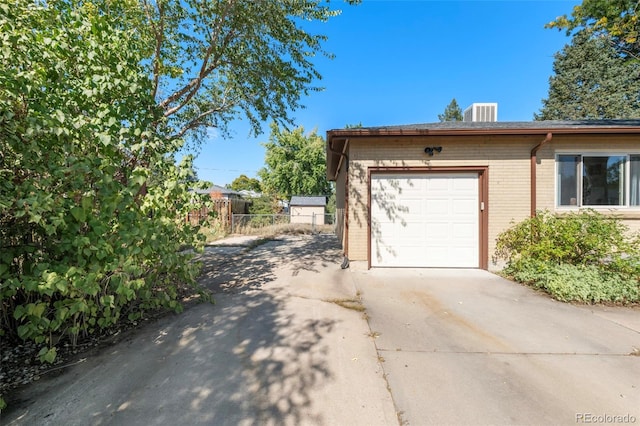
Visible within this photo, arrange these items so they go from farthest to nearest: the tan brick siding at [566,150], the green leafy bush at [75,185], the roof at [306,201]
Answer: the roof at [306,201] < the tan brick siding at [566,150] < the green leafy bush at [75,185]

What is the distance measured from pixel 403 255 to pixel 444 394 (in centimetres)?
396

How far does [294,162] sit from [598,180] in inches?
812

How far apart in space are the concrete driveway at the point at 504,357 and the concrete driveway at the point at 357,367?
13 mm

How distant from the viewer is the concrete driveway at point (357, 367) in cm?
188

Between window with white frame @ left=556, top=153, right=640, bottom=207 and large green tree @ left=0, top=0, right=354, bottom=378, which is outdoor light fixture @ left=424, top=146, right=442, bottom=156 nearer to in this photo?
window with white frame @ left=556, top=153, right=640, bottom=207

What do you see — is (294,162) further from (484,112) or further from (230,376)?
(230,376)

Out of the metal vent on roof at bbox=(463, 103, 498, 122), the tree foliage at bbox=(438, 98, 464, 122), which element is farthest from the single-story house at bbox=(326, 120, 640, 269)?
the tree foliage at bbox=(438, 98, 464, 122)

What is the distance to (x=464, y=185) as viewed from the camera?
19.1ft

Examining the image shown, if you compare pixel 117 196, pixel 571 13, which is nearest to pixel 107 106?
pixel 117 196

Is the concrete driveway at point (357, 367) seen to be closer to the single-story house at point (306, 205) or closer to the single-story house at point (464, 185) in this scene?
the single-story house at point (464, 185)

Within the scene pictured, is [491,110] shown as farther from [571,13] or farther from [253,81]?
[253,81]

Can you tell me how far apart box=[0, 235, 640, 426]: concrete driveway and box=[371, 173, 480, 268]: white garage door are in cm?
177

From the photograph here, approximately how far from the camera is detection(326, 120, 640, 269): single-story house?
5.63 meters

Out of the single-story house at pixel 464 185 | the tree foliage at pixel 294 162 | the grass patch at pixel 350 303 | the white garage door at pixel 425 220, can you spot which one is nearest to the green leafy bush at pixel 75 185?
the grass patch at pixel 350 303
